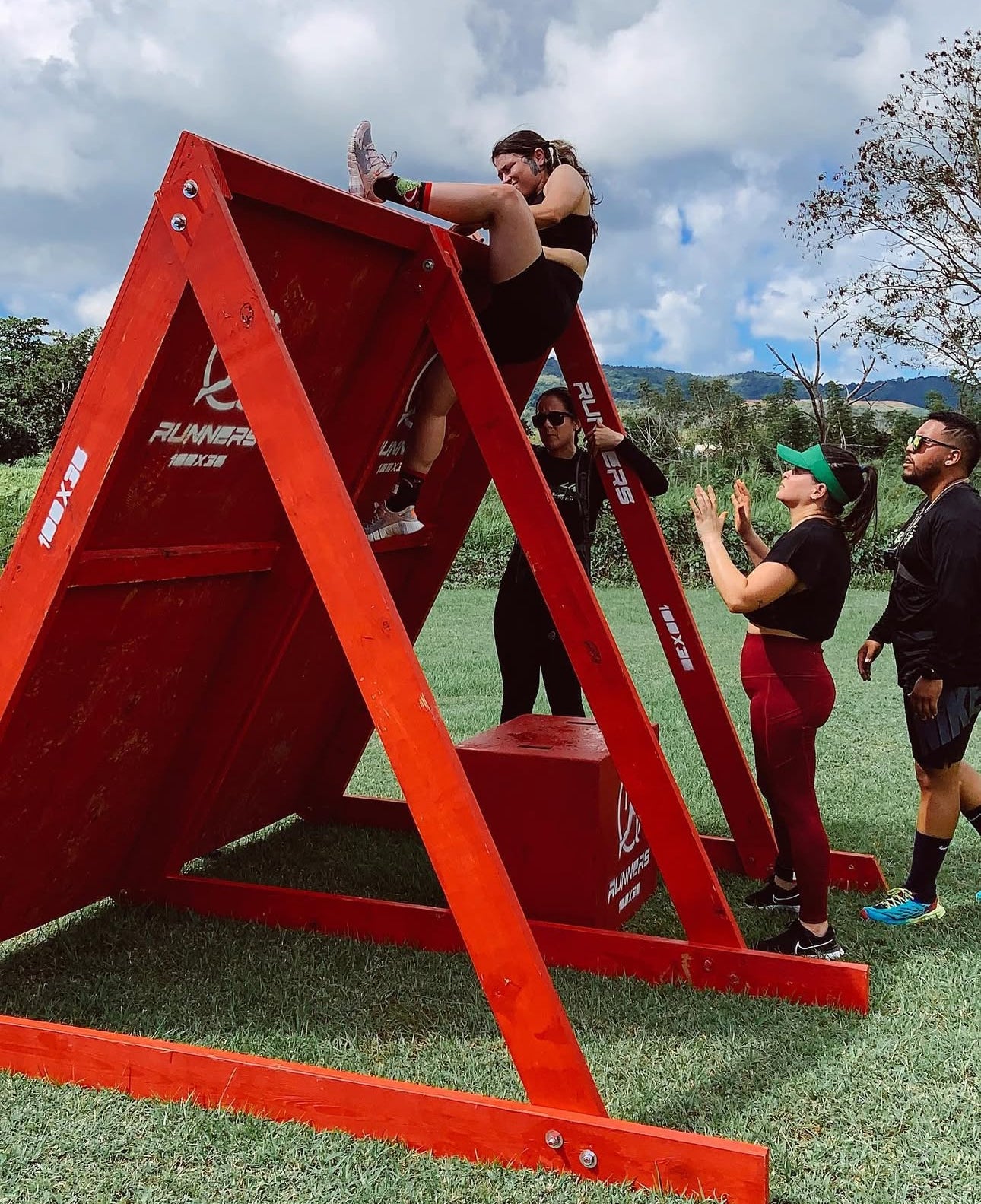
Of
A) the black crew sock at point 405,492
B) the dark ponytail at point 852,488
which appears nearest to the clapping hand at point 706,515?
the dark ponytail at point 852,488

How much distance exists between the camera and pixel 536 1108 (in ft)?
8.66

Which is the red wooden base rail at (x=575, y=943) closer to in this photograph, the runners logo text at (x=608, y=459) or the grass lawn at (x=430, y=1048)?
the grass lawn at (x=430, y=1048)

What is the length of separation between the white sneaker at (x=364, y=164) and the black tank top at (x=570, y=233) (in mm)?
794

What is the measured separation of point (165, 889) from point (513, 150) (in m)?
3.07

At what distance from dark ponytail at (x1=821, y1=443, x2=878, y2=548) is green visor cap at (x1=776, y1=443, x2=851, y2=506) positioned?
1 centimetres

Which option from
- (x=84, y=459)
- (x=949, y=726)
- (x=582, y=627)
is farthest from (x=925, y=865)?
(x=84, y=459)

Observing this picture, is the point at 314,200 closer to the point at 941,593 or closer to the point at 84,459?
the point at 84,459

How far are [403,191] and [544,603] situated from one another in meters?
2.42

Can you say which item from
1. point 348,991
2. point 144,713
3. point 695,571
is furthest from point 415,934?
point 695,571

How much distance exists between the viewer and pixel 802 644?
12.9 feet

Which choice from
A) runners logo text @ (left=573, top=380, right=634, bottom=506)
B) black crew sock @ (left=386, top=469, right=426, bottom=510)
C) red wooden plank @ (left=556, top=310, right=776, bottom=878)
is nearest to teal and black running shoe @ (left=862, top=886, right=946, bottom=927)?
red wooden plank @ (left=556, top=310, right=776, bottom=878)

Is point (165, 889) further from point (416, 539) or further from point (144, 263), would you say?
point (144, 263)

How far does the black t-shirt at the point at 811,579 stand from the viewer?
3.81 m

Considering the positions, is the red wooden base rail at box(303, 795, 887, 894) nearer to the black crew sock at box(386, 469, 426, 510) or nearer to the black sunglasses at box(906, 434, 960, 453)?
the black sunglasses at box(906, 434, 960, 453)
